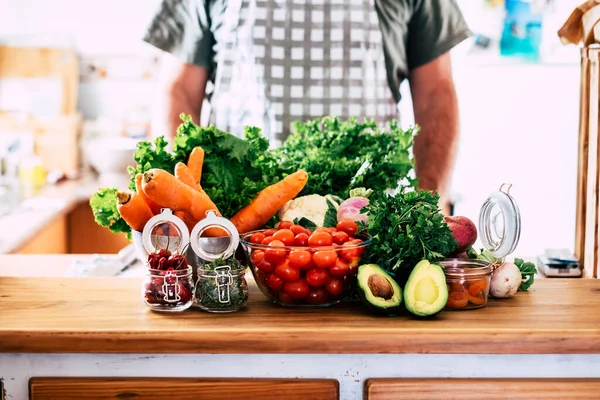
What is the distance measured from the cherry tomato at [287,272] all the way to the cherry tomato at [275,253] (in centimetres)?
1

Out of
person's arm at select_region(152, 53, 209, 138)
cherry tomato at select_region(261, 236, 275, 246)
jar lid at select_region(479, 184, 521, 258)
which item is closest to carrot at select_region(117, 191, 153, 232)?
cherry tomato at select_region(261, 236, 275, 246)

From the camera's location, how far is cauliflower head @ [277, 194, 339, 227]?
1535 mm

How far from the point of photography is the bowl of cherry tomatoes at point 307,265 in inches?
48.0

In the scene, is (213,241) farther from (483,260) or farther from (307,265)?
(483,260)

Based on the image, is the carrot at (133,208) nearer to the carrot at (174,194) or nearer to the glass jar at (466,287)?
the carrot at (174,194)

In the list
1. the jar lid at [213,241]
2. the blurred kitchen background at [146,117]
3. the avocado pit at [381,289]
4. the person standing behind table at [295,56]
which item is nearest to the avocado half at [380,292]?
the avocado pit at [381,289]

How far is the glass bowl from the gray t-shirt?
1.53 metres

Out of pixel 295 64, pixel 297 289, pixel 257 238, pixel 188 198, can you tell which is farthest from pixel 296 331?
pixel 295 64

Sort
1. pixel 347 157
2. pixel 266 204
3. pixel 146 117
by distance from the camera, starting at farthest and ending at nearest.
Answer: pixel 146 117
pixel 347 157
pixel 266 204

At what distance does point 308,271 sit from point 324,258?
0.04 m

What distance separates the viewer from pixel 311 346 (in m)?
1.13

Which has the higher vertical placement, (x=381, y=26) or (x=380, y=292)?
(x=381, y=26)

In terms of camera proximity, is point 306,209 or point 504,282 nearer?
point 504,282

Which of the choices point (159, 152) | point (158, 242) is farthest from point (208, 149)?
point (158, 242)
